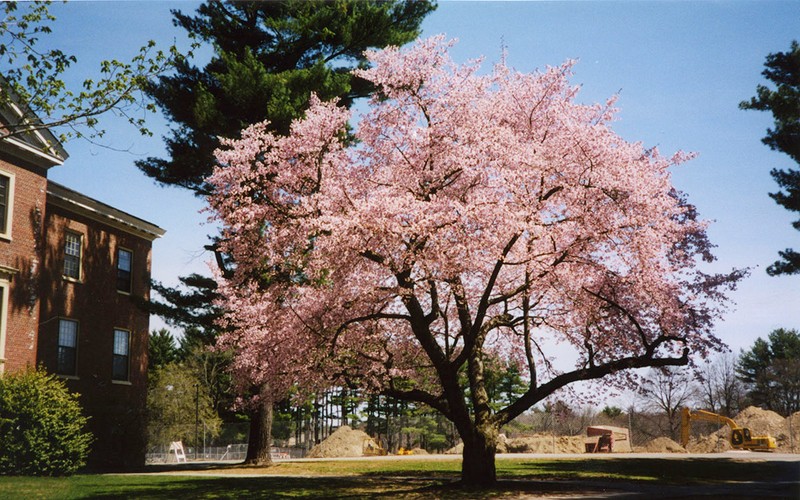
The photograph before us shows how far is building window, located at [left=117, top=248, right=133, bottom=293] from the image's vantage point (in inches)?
1152

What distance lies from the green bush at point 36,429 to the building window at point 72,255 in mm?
6945

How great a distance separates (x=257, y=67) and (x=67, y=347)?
12.4 metres

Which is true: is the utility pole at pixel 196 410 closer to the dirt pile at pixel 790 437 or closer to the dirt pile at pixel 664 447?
the dirt pile at pixel 664 447

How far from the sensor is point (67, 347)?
26.1m

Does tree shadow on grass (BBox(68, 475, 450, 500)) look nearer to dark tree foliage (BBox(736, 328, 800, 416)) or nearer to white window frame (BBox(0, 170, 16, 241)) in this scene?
white window frame (BBox(0, 170, 16, 241))

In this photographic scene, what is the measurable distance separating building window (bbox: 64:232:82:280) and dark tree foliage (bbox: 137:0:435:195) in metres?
3.77

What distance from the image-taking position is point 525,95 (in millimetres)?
16344

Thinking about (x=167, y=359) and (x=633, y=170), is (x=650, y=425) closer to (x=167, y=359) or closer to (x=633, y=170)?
(x=167, y=359)

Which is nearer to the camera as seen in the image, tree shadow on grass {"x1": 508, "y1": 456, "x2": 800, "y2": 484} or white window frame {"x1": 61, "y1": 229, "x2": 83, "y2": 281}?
tree shadow on grass {"x1": 508, "y1": 456, "x2": 800, "y2": 484}

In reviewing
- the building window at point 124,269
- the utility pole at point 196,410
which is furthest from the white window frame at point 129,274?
the utility pole at point 196,410

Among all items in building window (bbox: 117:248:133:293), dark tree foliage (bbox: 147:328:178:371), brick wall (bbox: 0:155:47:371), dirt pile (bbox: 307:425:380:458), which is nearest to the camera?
brick wall (bbox: 0:155:47:371)

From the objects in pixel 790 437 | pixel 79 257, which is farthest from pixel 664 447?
pixel 79 257

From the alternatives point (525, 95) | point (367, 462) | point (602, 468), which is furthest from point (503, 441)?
point (525, 95)

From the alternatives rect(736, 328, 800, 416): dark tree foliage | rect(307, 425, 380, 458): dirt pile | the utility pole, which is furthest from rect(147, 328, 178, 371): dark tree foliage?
rect(736, 328, 800, 416): dark tree foliage
